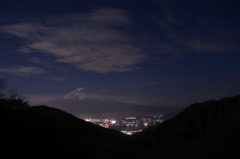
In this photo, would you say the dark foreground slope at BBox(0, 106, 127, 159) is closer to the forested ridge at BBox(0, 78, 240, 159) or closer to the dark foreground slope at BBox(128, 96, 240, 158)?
the forested ridge at BBox(0, 78, 240, 159)

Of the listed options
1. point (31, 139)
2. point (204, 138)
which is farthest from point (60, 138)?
point (204, 138)

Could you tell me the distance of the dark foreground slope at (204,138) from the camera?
11.1m

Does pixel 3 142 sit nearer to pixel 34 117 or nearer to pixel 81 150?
pixel 34 117

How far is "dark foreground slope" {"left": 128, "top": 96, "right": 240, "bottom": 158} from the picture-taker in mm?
11144

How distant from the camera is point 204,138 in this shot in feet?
50.8

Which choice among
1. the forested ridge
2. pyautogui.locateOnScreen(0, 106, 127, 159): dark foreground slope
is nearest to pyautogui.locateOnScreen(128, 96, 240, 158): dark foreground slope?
the forested ridge

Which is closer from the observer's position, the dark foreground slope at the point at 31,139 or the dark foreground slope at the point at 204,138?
the dark foreground slope at the point at 204,138

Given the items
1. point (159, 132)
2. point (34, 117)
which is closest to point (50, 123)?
point (34, 117)

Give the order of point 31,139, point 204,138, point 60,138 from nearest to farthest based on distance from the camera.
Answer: point 31,139 → point 204,138 → point 60,138

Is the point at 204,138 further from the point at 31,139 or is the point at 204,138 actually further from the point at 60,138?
the point at 31,139

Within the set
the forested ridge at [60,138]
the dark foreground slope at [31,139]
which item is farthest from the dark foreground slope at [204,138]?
the dark foreground slope at [31,139]

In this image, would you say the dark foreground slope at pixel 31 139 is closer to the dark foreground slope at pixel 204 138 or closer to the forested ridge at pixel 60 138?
the forested ridge at pixel 60 138

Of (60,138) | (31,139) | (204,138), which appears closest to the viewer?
(31,139)

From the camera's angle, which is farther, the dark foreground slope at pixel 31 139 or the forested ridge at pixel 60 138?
the dark foreground slope at pixel 31 139
